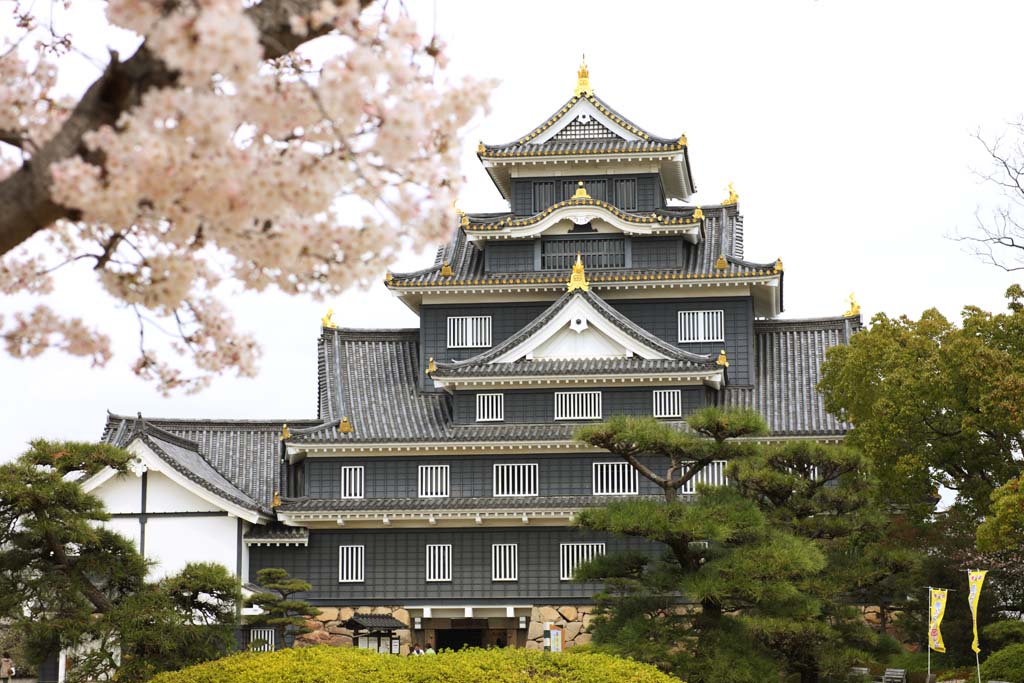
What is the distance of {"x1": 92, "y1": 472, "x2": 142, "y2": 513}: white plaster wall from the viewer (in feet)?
109

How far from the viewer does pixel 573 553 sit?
3419 centimetres

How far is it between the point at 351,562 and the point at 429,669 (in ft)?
48.5

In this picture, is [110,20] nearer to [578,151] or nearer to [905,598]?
[905,598]

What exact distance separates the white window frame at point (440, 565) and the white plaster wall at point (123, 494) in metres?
7.49

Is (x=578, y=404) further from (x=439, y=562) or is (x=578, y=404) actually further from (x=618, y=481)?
(x=439, y=562)

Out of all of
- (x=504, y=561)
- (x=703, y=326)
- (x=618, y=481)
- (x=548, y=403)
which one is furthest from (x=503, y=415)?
(x=703, y=326)

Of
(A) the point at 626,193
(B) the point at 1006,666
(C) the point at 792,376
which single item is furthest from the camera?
(A) the point at 626,193

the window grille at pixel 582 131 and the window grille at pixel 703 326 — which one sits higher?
the window grille at pixel 582 131

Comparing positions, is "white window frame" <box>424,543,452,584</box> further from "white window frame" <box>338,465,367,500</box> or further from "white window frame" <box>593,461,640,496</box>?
"white window frame" <box>593,461,640,496</box>

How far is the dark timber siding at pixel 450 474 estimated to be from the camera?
34594 millimetres

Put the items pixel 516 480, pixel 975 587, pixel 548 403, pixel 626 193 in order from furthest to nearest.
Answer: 1. pixel 626 193
2. pixel 548 403
3. pixel 516 480
4. pixel 975 587

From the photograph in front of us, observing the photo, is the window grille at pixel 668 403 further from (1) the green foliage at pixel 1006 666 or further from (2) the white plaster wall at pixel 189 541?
(2) the white plaster wall at pixel 189 541

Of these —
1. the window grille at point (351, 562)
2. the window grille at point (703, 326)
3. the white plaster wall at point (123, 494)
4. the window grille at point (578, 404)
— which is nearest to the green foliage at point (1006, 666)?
the window grille at point (578, 404)

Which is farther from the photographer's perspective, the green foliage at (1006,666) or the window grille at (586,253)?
the window grille at (586,253)
